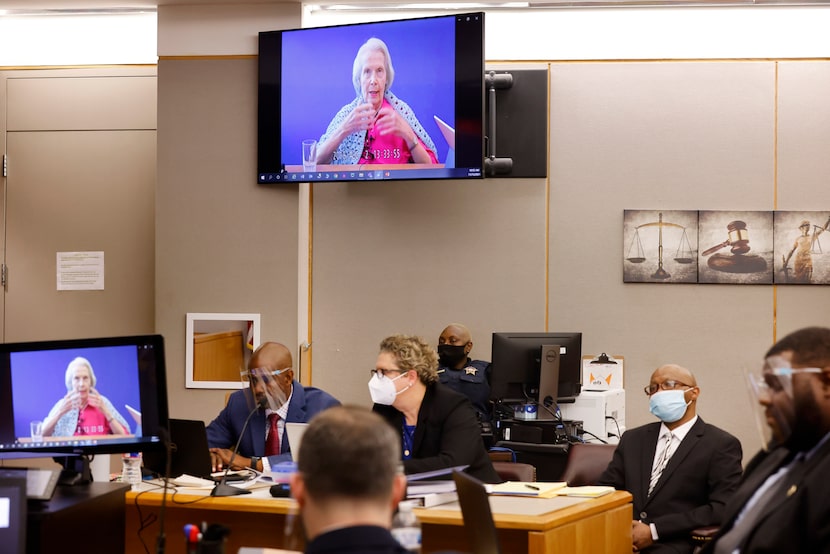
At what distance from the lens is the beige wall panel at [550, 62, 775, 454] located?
649cm

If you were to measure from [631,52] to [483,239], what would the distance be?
165 centimetres

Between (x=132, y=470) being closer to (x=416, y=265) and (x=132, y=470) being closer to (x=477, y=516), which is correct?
(x=477, y=516)

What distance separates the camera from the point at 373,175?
19.7ft

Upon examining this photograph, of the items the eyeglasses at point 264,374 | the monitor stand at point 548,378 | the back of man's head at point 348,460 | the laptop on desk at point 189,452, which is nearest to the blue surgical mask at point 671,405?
the monitor stand at point 548,378

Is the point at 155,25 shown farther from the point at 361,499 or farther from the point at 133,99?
the point at 361,499

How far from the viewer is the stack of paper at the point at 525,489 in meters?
3.53

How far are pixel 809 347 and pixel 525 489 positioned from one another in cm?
147


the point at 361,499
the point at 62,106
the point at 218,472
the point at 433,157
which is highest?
the point at 62,106

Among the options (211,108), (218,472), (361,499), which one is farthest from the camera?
(211,108)

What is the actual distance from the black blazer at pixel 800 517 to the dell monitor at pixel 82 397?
6.30 ft

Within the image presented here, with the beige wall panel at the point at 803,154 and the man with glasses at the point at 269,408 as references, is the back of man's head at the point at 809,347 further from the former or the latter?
the beige wall panel at the point at 803,154

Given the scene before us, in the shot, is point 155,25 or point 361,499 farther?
point 155,25

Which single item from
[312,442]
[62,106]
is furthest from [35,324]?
[312,442]

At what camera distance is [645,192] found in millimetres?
6570
